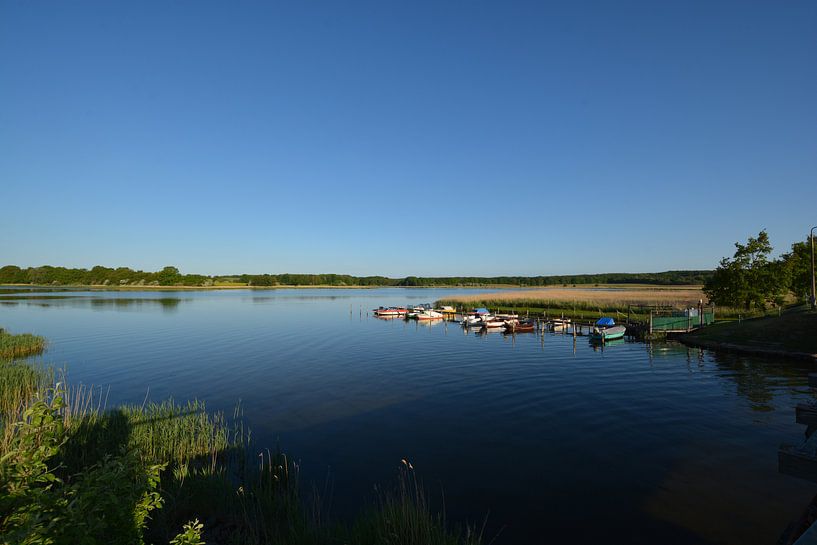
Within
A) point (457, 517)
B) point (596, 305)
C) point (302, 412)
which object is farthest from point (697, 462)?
point (596, 305)

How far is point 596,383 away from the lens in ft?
82.8

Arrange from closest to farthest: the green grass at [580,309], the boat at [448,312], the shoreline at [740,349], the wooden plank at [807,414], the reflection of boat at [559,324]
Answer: the wooden plank at [807,414], the shoreline at [740,349], the green grass at [580,309], the reflection of boat at [559,324], the boat at [448,312]

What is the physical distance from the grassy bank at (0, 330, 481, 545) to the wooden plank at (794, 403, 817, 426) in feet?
20.2

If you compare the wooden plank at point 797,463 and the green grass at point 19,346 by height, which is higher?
the wooden plank at point 797,463

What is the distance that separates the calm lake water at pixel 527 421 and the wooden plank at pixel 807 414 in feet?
14.4

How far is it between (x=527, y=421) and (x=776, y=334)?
28.4 metres

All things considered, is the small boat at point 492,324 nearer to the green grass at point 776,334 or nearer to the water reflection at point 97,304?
the green grass at point 776,334

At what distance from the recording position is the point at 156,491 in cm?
1005

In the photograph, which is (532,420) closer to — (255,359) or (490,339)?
(255,359)

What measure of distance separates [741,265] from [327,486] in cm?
5380

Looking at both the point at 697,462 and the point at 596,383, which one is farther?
the point at 596,383

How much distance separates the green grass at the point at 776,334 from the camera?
30688 millimetres

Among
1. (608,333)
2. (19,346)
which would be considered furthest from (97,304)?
(608,333)

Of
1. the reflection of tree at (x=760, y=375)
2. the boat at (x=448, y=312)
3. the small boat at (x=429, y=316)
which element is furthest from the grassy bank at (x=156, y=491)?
the boat at (x=448, y=312)
